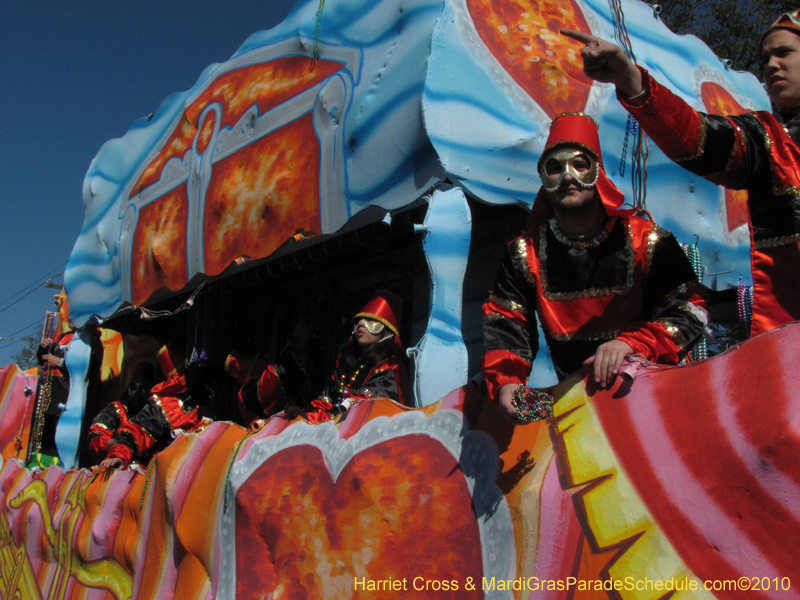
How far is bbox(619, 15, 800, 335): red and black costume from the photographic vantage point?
195cm

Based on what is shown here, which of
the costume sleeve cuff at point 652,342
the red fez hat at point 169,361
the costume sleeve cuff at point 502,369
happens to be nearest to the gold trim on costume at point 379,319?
the costume sleeve cuff at point 502,369

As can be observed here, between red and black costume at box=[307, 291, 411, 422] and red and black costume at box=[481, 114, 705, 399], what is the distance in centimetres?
140

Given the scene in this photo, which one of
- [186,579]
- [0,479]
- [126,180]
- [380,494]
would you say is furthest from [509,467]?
[0,479]

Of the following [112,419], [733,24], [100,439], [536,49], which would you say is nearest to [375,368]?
[536,49]

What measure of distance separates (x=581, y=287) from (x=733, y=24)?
1203cm

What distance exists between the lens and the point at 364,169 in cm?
377

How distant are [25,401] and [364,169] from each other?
573 cm

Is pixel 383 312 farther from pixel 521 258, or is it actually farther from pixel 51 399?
pixel 51 399

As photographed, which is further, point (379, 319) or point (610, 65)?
point (379, 319)

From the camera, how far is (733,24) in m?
12.1

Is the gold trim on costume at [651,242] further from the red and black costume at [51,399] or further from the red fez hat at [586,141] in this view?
the red and black costume at [51,399]

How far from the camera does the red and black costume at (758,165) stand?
195cm

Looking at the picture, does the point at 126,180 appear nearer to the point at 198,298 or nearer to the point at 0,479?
the point at 198,298

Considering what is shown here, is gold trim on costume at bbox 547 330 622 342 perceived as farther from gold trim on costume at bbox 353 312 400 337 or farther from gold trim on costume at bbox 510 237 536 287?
gold trim on costume at bbox 353 312 400 337
